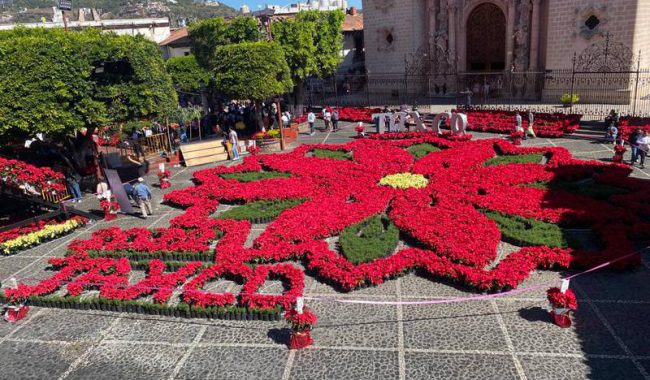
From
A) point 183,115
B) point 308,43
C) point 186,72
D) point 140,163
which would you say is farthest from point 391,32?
point 140,163

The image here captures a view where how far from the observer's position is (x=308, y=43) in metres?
31.4

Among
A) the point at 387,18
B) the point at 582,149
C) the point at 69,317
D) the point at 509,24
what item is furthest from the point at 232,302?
the point at 387,18

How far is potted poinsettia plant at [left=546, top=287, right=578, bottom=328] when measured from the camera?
866cm

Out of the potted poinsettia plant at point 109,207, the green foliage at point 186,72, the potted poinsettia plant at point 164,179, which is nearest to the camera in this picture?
the potted poinsettia plant at point 109,207

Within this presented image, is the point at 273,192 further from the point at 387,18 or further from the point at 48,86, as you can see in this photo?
the point at 387,18

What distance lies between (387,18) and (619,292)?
3175 cm

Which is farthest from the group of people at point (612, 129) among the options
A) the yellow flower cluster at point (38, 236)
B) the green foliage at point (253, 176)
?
the yellow flower cluster at point (38, 236)

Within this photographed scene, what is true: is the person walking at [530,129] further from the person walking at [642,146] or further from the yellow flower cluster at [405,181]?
the yellow flower cluster at [405,181]

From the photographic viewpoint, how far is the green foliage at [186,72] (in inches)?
1475

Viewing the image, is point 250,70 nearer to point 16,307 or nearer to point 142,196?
point 142,196

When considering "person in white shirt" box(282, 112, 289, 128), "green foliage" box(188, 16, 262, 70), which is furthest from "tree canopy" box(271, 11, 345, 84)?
"person in white shirt" box(282, 112, 289, 128)

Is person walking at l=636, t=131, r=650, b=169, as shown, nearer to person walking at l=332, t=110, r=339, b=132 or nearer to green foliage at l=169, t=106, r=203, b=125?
person walking at l=332, t=110, r=339, b=132

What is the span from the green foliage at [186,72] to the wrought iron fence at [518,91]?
28.5 ft

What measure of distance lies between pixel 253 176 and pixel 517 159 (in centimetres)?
977
